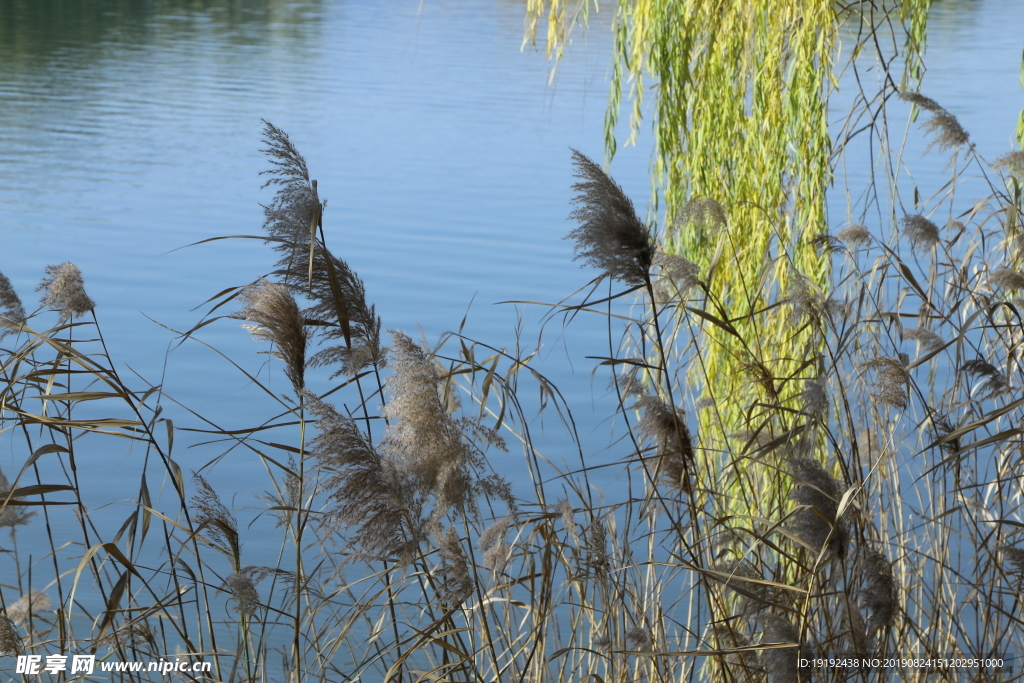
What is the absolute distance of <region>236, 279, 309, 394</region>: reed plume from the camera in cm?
133

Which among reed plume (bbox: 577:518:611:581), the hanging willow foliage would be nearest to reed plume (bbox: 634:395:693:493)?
reed plume (bbox: 577:518:611:581)

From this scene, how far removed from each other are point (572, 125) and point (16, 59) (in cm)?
926

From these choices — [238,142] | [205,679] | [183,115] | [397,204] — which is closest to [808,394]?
[205,679]

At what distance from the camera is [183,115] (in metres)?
12.4

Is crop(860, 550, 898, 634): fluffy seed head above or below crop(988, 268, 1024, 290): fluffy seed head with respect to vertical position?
below

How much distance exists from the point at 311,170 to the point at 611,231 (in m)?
8.39

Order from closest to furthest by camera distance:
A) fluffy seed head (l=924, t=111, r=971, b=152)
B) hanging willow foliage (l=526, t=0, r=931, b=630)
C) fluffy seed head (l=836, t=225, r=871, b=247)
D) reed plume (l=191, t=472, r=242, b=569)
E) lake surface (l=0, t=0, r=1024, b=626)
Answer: reed plume (l=191, t=472, r=242, b=569) → fluffy seed head (l=836, t=225, r=871, b=247) → fluffy seed head (l=924, t=111, r=971, b=152) → hanging willow foliage (l=526, t=0, r=931, b=630) → lake surface (l=0, t=0, r=1024, b=626)

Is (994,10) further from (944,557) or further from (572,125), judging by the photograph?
(944,557)

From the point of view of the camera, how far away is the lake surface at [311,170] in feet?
20.3

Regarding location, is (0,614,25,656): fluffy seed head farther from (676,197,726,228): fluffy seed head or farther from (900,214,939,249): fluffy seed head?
(900,214,939,249): fluffy seed head

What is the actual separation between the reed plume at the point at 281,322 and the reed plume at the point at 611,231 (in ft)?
1.49

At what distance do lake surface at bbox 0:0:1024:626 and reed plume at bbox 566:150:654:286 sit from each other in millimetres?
A: 575

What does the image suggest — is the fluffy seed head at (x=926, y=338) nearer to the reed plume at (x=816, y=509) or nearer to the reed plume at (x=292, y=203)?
the reed plume at (x=816, y=509)

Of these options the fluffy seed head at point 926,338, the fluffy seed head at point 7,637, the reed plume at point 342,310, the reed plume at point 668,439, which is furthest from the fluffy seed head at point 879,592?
the fluffy seed head at point 7,637
